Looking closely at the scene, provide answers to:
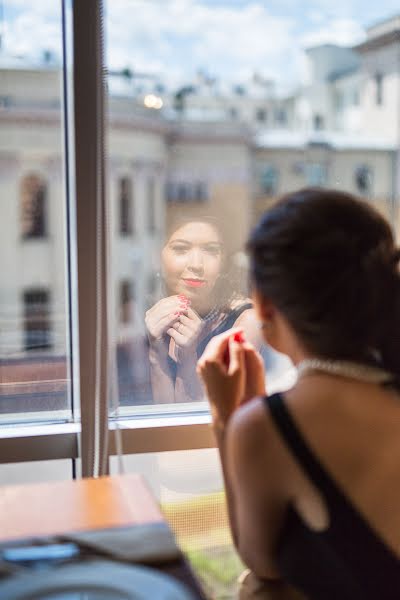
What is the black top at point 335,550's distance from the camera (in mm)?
856

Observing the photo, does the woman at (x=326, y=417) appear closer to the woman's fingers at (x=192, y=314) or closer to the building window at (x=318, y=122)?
the woman's fingers at (x=192, y=314)

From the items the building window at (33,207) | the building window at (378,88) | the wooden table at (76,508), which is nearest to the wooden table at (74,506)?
the wooden table at (76,508)

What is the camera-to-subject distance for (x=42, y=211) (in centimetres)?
167

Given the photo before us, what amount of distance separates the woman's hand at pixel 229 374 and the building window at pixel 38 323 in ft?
1.66

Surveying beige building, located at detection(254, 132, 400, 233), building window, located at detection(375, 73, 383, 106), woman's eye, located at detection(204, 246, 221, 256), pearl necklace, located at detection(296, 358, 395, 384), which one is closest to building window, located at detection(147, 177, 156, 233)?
woman's eye, located at detection(204, 246, 221, 256)

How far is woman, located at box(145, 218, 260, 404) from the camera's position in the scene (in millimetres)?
1520

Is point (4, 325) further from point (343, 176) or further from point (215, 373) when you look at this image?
point (343, 176)

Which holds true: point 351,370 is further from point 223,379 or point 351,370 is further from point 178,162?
point 178,162

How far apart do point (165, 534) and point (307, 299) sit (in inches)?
13.9

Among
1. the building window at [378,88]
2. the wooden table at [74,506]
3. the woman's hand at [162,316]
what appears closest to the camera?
the wooden table at [74,506]

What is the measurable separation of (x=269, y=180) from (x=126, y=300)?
1.32 ft

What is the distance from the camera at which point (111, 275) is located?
1.45m

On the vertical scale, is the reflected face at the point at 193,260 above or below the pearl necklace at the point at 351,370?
above

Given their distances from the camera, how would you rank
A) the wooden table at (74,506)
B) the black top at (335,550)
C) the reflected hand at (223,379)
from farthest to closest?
the reflected hand at (223,379) < the wooden table at (74,506) < the black top at (335,550)
